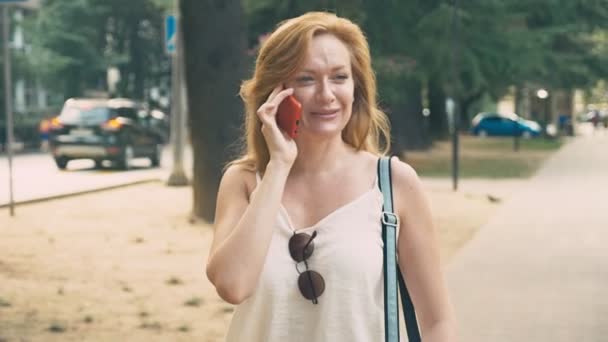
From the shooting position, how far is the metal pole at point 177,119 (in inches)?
763

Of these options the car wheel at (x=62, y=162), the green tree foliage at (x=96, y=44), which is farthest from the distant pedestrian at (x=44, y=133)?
the car wheel at (x=62, y=162)

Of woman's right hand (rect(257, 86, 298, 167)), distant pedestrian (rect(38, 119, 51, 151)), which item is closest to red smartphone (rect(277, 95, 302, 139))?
woman's right hand (rect(257, 86, 298, 167))

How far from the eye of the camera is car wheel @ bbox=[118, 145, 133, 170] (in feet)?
81.5

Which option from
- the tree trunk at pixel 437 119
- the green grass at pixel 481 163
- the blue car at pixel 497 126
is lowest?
the blue car at pixel 497 126

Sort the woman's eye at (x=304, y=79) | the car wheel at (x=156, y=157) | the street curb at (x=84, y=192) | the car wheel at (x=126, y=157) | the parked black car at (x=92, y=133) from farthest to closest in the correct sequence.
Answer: the car wheel at (x=156, y=157), the car wheel at (x=126, y=157), the parked black car at (x=92, y=133), the street curb at (x=84, y=192), the woman's eye at (x=304, y=79)

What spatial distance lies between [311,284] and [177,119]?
18.2 meters

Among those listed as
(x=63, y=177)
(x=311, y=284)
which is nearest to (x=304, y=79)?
(x=311, y=284)

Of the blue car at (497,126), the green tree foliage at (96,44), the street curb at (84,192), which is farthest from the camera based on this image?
the blue car at (497,126)

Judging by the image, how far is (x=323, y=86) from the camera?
8.07 ft

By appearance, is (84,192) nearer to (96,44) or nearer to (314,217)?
(314,217)

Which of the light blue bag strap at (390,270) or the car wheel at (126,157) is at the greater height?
the light blue bag strap at (390,270)

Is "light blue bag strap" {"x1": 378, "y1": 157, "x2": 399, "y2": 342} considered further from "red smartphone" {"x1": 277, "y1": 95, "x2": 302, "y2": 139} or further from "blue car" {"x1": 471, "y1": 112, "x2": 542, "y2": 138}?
"blue car" {"x1": 471, "y1": 112, "x2": 542, "y2": 138}

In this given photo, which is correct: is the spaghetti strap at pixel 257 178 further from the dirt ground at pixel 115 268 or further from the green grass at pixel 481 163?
the green grass at pixel 481 163

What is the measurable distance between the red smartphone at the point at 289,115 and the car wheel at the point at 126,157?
22.7 metres
